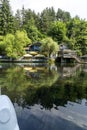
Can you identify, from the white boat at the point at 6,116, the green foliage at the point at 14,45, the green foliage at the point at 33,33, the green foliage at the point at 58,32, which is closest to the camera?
the white boat at the point at 6,116

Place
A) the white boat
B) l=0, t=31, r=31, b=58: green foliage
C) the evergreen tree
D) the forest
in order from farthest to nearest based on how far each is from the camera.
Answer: the evergreen tree
the forest
l=0, t=31, r=31, b=58: green foliage
the white boat

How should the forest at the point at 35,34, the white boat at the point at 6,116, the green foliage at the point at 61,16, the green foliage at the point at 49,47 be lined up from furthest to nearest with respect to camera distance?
the green foliage at the point at 61,16 → the green foliage at the point at 49,47 → the forest at the point at 35,34 → the white boat at the point at 6,116

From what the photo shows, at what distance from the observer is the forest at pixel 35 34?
5235cm

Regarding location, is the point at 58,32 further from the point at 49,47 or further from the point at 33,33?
the point at 49,47

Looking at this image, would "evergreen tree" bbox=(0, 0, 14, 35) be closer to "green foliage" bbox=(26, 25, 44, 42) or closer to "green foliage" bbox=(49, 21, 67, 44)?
"green foliage" bbox=(26, 25, 44, 42)

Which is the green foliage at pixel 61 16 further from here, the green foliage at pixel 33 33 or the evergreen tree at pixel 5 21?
the evergreen tree at pixel 5 21

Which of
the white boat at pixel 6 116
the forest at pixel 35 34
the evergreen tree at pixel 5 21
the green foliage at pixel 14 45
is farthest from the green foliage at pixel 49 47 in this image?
the white boat at pixel 6 116

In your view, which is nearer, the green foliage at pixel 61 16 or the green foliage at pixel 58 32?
the green foliage at pixel 58 32

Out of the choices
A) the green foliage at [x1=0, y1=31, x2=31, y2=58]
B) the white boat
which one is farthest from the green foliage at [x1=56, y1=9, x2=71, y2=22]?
the white boat

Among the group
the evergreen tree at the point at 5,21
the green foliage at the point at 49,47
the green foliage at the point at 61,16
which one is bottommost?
the green foliage at the point at 49,47

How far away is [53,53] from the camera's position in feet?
180

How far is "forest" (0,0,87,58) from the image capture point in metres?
52.4

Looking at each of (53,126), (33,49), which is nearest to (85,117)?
(53,126)

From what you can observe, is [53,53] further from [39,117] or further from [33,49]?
[39,117]
